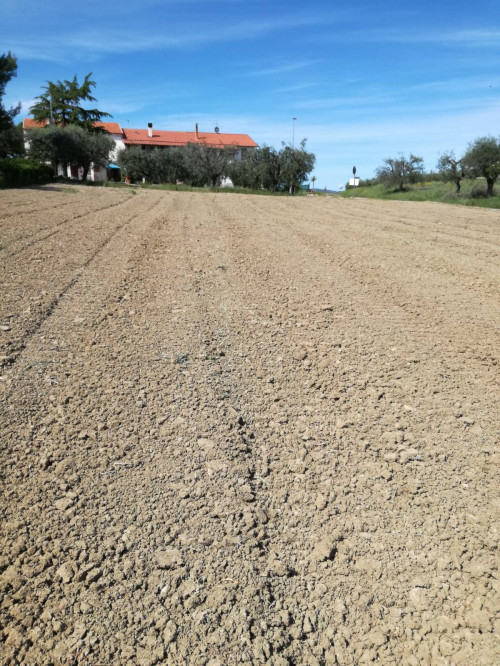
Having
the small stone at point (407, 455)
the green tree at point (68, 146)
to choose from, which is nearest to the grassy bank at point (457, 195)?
the green tree at point (68, 146)

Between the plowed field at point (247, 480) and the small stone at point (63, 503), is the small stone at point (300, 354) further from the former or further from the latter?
the small stone at point (63, 503)

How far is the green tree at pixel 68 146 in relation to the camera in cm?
3981

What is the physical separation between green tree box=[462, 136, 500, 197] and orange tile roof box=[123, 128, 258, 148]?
4003 centimetres

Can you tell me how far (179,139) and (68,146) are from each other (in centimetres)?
3314

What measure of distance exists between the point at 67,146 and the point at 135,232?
34.7 metres

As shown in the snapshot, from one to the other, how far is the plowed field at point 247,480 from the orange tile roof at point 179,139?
67896 mm

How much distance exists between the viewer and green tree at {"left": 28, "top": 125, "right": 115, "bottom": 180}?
3981 centimetres

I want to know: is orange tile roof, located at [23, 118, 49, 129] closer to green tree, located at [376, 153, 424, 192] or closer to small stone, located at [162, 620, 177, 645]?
green tree, located at [376, 153, 424, 192]

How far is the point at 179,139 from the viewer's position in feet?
233

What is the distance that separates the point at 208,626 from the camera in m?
2.02

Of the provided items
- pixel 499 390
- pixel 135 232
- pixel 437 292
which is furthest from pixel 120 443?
pixel 135 232

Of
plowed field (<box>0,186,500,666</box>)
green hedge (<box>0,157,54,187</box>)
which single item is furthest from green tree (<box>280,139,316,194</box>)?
plowed field (<box>0,186,500,666</box>)

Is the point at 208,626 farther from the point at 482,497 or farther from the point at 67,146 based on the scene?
the point at 67,146

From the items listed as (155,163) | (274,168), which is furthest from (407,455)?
(155,163)
